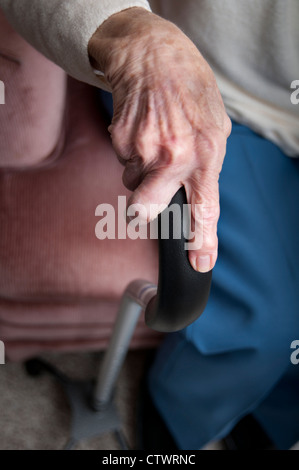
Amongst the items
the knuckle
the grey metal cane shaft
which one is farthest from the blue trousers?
the knuckle

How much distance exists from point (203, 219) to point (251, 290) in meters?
0.32

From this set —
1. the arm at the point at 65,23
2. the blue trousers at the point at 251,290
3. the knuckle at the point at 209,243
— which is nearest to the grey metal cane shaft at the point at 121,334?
the blue trousers at the point at 251,290

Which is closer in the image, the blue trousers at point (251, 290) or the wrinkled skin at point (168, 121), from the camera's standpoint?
the wrinkled skin at point (168, 121)

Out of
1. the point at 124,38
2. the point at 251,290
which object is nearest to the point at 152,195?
the point at 124,38

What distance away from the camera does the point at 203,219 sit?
19.8 inches

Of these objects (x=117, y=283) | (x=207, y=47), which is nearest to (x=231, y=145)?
(x=207, y=47)

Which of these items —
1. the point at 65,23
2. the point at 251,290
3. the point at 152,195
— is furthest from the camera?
the point at 251,290

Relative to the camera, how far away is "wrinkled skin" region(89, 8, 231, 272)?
1.61ft

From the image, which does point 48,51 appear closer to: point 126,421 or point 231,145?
point 231,145

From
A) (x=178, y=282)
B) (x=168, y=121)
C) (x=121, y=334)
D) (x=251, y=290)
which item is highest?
(x=168, y=121)

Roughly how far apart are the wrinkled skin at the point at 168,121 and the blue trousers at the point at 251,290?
282 mm

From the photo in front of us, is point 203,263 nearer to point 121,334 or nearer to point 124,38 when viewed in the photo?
point 124,38

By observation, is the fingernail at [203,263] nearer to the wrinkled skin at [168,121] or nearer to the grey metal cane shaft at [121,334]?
the wrinkled skin at [168,121]

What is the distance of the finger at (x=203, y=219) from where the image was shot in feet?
1.59
